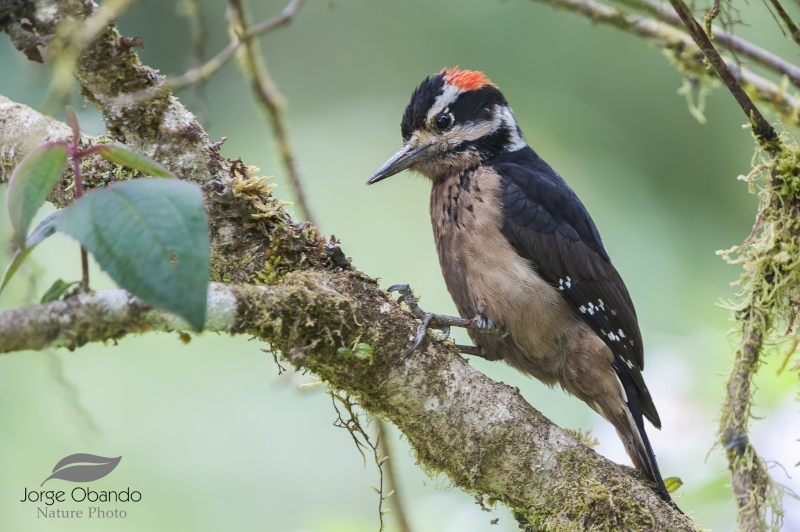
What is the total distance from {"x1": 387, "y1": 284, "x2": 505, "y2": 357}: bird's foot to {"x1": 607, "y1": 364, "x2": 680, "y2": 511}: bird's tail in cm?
52

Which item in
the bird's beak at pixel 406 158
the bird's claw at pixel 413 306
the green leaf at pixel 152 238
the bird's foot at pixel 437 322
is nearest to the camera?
the green leaf at pixel 152 238

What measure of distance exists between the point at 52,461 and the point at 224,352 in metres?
1.13

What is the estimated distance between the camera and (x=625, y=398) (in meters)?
2.64

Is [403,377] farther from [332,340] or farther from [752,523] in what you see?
[752,523]

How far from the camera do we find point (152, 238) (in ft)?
3.67

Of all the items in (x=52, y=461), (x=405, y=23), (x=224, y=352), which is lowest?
(x=52, y=461)

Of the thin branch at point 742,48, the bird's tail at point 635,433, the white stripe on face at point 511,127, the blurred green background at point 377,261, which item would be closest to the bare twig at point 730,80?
the thin branch at point 742,48

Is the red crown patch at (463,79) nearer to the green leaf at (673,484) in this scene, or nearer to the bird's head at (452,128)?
the bird's head at (452,128)

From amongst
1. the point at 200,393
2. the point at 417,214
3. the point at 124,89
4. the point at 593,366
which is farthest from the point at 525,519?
the point at 417,214

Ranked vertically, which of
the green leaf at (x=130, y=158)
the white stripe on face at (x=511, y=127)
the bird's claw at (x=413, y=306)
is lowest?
the green leaf at (x=130, y=158)

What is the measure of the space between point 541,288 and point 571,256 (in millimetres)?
236

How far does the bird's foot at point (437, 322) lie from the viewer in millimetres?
1858

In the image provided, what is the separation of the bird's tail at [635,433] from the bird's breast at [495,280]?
29 centimetres

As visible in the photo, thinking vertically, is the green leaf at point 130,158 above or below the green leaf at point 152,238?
above
